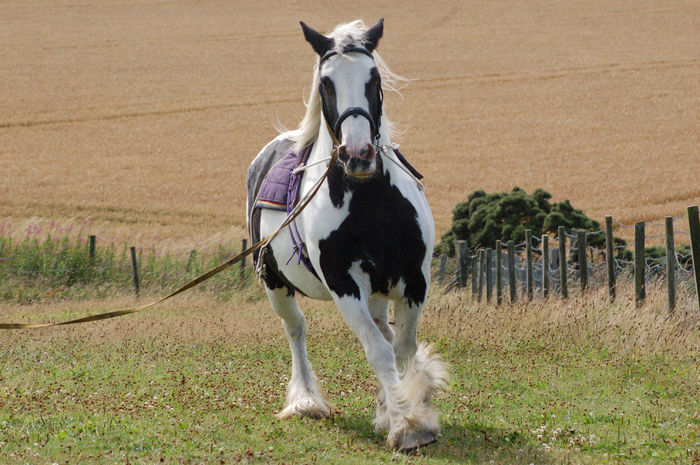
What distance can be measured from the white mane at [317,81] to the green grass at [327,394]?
2.18 m

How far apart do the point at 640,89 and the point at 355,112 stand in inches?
1562

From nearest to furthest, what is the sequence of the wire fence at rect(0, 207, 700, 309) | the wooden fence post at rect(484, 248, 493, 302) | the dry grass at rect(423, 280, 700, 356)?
the dry grass at rect(423, 280, 700, 356) → the wooden fence post at rect(484, 248, 493, 302) → the wire fence at rect(0, 207, 700, 309)

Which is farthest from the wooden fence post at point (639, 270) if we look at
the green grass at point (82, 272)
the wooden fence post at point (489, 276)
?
the green grass at point (82, 272)

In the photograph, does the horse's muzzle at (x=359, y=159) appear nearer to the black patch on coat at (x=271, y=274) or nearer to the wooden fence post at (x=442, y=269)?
the black patch on coat at (x=271, y=274)

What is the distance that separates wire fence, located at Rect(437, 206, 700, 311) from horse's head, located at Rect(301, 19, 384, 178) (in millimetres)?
3880

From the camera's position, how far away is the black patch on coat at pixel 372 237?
218 inches

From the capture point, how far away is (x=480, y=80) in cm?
4478

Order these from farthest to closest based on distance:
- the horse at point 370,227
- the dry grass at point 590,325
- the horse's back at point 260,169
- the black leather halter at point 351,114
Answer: the dry grass at point 590,325, the horse's back at point 260,169, the horse at point 370,227, the black leather halter at point 351,114

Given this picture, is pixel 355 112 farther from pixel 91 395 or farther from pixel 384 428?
pixel 91 395

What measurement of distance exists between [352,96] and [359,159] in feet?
1.64

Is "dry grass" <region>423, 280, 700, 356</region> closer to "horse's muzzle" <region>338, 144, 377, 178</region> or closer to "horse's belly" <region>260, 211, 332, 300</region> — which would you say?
"horse's belly" <region>260, 211, 332, 300</region>

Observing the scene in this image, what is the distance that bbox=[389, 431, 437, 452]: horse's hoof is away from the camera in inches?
Result: 218

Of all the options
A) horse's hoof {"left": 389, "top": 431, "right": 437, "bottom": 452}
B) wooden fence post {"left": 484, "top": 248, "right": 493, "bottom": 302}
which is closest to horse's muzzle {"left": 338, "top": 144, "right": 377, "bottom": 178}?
horse's hoof {"left": 389, "top": 431, "right": 437, "bottom": 452}

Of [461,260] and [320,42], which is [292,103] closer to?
[461,260]
